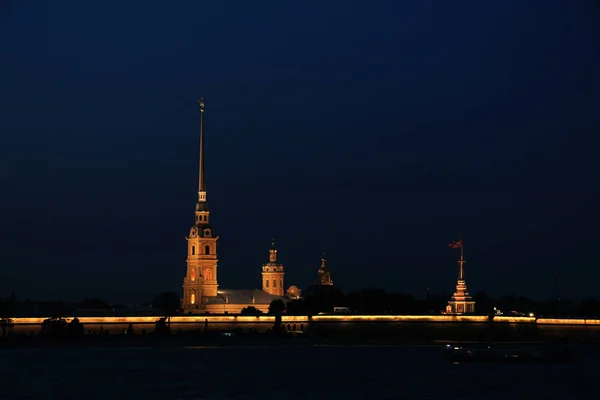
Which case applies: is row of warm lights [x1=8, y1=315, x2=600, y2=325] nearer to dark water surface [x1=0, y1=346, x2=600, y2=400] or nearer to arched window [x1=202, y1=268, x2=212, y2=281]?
arched window [x1=202, y1=268, x2=212, y2=281]

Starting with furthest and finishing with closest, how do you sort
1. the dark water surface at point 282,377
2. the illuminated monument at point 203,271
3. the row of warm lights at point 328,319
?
the illuminated monument at point 203,271, the row of warm lights at point 328,319, the dark water surface at point 282,377

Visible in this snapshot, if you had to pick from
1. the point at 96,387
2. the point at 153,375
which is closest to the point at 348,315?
the point at 153,375

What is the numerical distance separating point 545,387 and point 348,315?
9305 cm

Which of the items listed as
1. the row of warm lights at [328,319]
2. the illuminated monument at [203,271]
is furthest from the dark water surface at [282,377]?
the illuminated monument at [203,271]

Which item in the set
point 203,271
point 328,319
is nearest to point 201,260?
point 203,271

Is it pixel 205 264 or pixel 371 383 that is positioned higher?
pixel 205 264

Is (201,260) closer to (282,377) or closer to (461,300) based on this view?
(461,300)

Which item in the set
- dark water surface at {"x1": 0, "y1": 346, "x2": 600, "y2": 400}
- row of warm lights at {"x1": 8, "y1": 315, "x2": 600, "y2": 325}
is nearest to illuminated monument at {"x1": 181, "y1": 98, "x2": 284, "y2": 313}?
row of warm lights at {"x1": 8, "y1": 315, "x2": 600, "y2": 325}

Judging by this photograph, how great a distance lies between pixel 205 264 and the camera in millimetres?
198375

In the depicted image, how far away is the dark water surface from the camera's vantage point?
84.0 metres

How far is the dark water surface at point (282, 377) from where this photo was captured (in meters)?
84.0

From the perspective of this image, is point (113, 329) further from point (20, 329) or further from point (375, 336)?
point (375, 336)

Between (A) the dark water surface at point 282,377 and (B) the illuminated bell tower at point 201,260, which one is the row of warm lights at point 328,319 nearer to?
(B) the illuminated bell tower at point 201,260

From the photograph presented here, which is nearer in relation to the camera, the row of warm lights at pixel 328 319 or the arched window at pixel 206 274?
the row of warm lights at pixel 328 319
